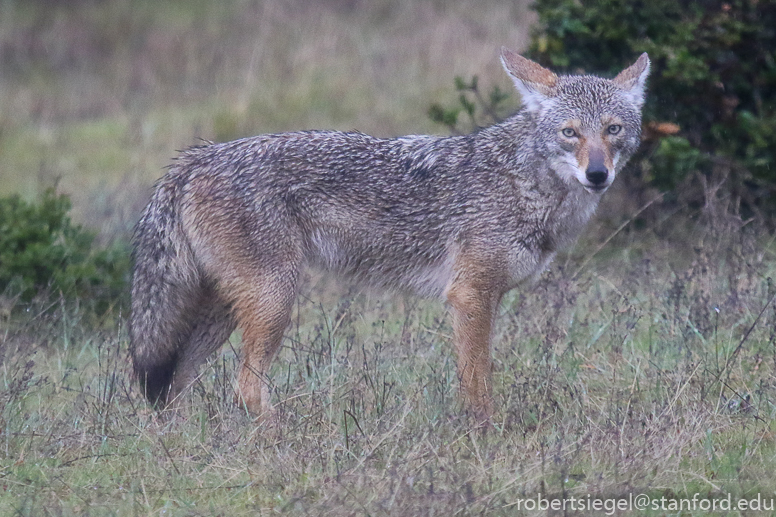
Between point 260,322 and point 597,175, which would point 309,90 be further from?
point 597,175

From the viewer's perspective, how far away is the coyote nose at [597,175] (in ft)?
16.2

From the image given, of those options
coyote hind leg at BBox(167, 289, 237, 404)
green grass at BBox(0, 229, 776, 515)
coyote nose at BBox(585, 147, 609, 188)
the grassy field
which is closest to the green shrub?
the grassy field

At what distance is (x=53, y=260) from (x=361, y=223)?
304cm

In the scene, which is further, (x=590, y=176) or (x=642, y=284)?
(x=642, y=284)

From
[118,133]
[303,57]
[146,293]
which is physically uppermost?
[146,293]

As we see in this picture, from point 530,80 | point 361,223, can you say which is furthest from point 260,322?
point 530,80

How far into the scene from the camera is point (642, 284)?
6.92m

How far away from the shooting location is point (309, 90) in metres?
14.5

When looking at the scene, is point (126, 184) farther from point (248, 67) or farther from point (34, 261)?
point (248, 67)

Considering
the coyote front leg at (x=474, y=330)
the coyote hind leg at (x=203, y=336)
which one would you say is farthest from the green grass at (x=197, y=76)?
the coyote front leg at (x=474, y=330)

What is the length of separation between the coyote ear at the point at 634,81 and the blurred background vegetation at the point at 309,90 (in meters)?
1.63

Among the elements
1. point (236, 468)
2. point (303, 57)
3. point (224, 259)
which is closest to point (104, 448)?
point (236, 468)

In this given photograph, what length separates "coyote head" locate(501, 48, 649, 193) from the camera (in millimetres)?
5074

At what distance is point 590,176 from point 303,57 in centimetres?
1154
